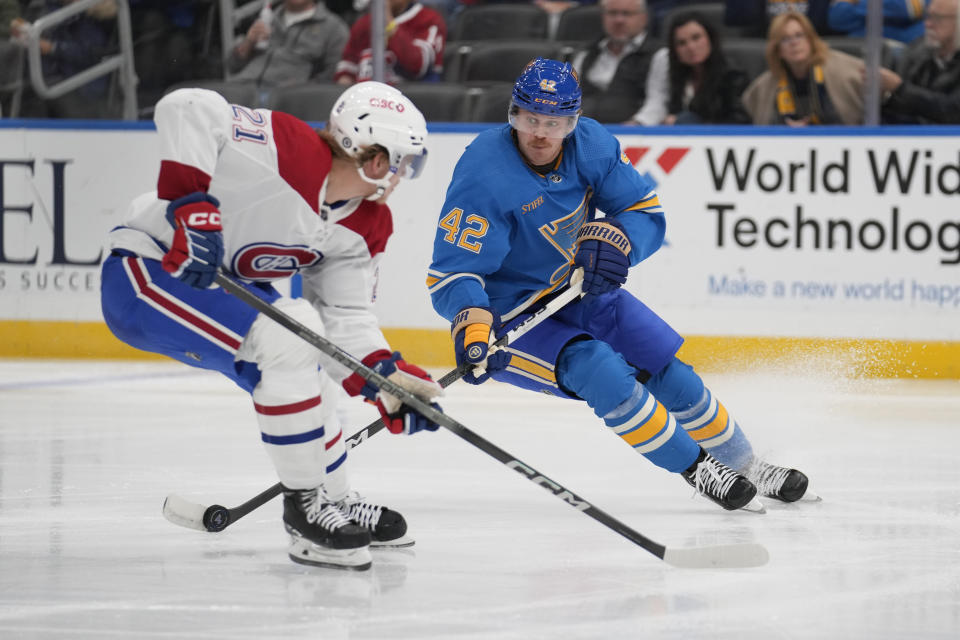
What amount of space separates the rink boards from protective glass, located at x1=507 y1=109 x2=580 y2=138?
2832 millimetres

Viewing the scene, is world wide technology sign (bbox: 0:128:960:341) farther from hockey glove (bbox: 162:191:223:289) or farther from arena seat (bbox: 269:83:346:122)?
hockey glove (bbox: 162:191:223:289)

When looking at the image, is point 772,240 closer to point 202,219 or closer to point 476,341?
point 476,341

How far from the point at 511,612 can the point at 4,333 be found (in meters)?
4.69

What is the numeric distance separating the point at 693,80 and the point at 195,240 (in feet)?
12.6

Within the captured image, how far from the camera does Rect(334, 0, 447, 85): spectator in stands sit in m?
6.31

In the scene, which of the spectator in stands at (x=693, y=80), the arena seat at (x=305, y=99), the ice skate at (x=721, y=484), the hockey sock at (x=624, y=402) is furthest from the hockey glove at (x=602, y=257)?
the arena seat at (x=305, y=99)

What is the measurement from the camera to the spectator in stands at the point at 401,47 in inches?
248

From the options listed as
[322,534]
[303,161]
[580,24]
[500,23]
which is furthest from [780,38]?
[322,534]

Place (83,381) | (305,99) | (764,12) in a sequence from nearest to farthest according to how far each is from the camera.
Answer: (83,381)
(764,12)
(305,99)

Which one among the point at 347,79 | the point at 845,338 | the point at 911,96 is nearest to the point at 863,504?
the point at 845,338

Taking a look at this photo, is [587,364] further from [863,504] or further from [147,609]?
[147,609]

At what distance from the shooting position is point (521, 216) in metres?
3.27

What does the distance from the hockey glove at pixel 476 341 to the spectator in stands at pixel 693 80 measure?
3095mm

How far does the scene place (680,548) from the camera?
2.77 meters
